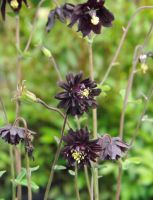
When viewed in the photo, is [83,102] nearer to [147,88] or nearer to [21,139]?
[21,139]

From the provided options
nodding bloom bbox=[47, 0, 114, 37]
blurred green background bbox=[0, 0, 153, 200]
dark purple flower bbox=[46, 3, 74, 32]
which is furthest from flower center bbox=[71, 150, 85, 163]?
blurred green background bbox=[0, 0, 153, 200]

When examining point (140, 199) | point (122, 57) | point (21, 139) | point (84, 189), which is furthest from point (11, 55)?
point (21, 139)

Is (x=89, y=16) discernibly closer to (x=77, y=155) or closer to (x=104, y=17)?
(x=104, y=17)

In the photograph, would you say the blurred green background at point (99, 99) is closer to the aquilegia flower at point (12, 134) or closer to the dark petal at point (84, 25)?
the dark petal at point (84, 25)

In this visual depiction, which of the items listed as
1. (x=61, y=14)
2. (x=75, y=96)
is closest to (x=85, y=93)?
(x=75, y=96)

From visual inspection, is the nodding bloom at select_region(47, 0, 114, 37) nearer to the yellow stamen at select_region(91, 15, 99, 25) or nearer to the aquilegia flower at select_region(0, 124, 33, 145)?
the yellow stamen at select_region(91, 15, 99, 25)

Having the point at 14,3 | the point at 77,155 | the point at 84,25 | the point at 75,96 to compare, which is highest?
the point at 14,3

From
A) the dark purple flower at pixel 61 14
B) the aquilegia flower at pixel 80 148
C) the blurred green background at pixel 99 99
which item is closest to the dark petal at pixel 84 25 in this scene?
the dark purple flower at pixel 61 14
